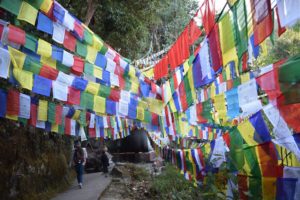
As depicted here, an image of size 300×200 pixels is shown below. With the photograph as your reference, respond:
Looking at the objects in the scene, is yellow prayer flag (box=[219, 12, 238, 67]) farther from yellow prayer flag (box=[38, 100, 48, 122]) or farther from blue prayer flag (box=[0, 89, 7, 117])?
yellow prayer flag (box=[38, 100, 48, 122])

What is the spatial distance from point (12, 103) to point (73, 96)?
1.36 m

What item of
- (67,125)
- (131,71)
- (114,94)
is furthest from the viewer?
(67,125)

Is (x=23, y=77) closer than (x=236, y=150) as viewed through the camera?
No

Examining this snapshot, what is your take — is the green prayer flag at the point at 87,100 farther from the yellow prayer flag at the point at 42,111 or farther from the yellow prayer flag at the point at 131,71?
the yellow prayer flag at the point at 131,71

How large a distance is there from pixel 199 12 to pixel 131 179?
9.21m

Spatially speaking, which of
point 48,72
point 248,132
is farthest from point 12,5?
point 248,132

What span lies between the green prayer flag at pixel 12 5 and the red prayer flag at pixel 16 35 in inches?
13.0

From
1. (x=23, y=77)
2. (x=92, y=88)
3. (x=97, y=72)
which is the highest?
(x=97, y=72)

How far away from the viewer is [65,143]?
16.9 m

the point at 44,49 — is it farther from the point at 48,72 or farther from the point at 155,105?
the point at 155,105

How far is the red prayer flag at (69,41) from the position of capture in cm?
697

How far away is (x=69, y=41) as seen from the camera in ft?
23.2

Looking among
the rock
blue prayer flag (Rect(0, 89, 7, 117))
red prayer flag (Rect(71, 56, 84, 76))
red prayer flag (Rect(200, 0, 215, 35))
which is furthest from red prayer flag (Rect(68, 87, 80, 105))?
the rock

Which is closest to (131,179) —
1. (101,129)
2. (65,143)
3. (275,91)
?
(101,129)
